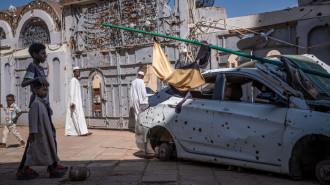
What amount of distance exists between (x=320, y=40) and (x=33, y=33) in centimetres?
1178

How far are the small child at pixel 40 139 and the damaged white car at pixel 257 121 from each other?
1.81 m

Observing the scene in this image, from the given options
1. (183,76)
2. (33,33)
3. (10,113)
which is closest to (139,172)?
(183,76)

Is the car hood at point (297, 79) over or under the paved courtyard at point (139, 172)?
over

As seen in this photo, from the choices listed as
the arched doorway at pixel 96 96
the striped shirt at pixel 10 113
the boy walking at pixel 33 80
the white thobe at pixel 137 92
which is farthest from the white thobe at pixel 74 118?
the boy walking at pixel 33 80

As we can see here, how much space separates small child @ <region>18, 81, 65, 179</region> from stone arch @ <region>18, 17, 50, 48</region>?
34.1 feet

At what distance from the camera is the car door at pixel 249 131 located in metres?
4.22

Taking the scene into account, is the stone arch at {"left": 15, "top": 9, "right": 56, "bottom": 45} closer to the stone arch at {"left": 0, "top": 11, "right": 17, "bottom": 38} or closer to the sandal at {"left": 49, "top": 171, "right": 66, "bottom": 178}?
the stone arch at {"left": 0, "top": 11, "right": 17, "bottom": 38}

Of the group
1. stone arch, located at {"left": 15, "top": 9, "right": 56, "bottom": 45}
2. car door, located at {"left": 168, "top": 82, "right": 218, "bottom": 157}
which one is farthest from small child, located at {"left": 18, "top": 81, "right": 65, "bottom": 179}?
stone arch, located at {"left": 15, "top": 9, "right": 56, "bottom": 45}

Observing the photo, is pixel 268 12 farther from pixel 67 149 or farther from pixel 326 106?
pixel 67 149

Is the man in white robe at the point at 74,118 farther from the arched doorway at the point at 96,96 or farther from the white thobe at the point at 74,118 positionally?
the arched doorway at the point at 96,96

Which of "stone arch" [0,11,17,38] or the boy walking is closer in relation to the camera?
the boy walking

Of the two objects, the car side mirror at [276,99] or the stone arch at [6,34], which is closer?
the car side mirror at [276,99]

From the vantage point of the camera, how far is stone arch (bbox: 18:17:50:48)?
14195mm

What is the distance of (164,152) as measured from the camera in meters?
5.64
